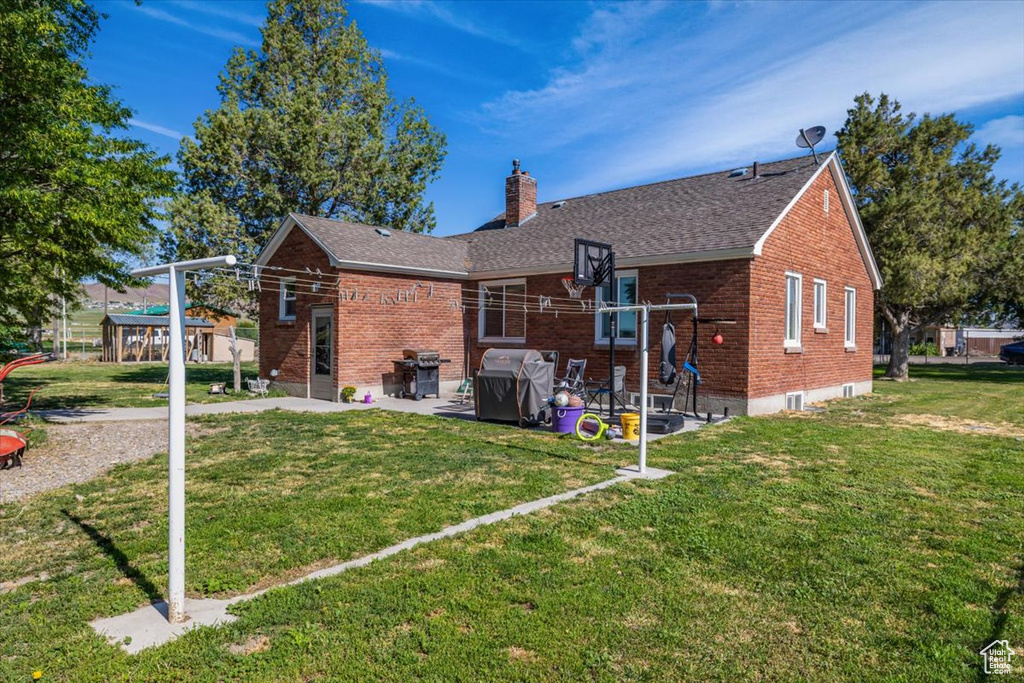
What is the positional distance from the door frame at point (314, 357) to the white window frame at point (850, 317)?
15.2 metres

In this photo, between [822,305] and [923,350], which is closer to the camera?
[822,305]

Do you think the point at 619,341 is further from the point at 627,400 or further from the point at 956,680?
the point at 956,680

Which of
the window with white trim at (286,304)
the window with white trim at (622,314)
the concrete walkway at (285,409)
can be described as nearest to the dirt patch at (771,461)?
the concrete walkway at (285,409)

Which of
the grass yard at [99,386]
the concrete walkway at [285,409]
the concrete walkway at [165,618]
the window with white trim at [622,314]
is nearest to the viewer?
the concrete walkway at [165,618]

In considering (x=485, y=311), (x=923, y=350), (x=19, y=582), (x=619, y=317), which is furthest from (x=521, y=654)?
(x=923, y=350)

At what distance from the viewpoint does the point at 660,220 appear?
52.8 feet

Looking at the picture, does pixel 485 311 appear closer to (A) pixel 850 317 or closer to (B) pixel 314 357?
(B) pixel 314 357

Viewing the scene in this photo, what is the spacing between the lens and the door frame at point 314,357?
1581 centimetres

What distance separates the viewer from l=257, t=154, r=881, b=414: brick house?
13.4 meters

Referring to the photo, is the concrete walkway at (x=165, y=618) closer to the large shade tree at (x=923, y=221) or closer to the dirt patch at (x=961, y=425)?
the dirt patch at (x=961, y=425)

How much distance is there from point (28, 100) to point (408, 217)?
21.9 m

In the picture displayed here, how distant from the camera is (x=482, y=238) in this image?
21.5 metres

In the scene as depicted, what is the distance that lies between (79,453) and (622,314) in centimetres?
1167

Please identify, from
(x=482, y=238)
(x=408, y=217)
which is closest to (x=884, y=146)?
(x=482, y=238)
